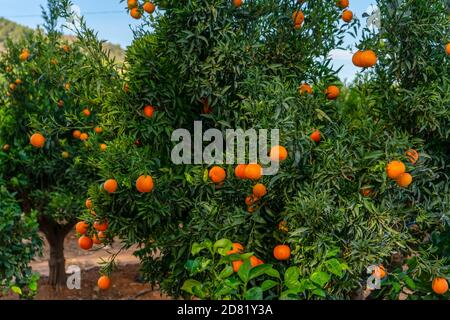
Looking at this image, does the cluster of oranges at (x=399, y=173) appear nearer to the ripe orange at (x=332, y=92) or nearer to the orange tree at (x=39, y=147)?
the ripe orange at (x=332, y=92)

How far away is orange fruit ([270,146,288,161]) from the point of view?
254 centimetres

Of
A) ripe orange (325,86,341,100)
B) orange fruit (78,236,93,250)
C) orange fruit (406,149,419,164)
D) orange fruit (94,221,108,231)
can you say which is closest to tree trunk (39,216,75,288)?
orange fruit (78,236,93,250)

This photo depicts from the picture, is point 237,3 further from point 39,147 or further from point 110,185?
point 39,147

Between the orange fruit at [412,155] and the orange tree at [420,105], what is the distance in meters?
0.01

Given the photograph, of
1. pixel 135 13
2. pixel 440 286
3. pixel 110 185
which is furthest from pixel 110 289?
pixel 440 286

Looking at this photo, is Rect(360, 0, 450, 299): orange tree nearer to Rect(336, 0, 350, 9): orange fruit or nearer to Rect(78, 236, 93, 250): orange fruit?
→ Rect(336, 0, 350, 9): orange fruit

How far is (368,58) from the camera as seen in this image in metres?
3.03

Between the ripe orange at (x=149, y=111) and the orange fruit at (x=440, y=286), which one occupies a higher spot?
the ripe orange at (x=149, y=111)

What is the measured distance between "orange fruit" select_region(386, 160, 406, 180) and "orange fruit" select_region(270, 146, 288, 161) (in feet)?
1.84

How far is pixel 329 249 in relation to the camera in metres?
2.53

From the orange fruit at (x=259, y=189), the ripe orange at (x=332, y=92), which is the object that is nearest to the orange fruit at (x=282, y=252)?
the orange fruit at (x=259, y=189)

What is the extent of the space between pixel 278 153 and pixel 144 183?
35.0 inches

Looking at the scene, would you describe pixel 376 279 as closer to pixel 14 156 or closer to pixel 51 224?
pixel 14 156

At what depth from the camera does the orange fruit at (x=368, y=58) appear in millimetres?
3027
